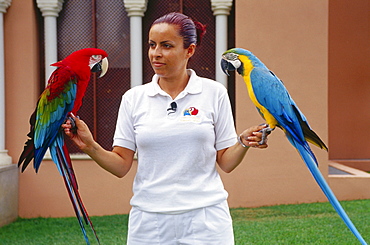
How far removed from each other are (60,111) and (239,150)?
0.61 m

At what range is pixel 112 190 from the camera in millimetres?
6055

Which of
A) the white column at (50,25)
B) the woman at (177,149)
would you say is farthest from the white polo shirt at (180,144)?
the white column at (50,25)

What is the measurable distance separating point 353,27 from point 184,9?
3866 millimetres

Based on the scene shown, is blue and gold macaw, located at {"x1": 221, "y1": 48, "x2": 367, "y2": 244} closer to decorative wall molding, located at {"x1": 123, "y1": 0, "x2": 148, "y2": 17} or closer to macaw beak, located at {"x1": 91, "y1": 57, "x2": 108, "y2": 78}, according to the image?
macaw beak, located at {"x1": 91, "y1": 57, "x2": 108, "y2": 78}

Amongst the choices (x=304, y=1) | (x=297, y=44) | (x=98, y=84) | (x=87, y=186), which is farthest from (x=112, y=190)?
(x=304, y=1)

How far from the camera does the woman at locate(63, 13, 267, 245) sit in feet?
5.89

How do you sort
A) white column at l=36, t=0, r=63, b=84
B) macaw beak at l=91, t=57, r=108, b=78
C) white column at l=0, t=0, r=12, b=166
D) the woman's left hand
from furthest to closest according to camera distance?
1. white column at l=36, t=0, r=63, b=84
2. white column at l=0, t=0, r=12, b=166
3. macaw beak at l=91, t=57, r=108, b=78
4. the woman's left hand

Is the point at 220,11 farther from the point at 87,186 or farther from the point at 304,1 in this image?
the point at 87,186

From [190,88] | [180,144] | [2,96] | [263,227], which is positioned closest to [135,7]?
[2,96]

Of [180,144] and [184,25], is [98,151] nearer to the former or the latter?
[180,144]

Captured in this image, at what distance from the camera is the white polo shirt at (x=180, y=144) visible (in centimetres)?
180

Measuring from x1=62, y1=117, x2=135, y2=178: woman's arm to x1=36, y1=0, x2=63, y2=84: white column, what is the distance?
415 centimetres

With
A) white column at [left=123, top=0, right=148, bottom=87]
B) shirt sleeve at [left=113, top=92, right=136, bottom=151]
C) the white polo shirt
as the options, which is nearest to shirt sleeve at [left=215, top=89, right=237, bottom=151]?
the white polo shirt

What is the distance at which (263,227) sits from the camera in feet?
16.5
